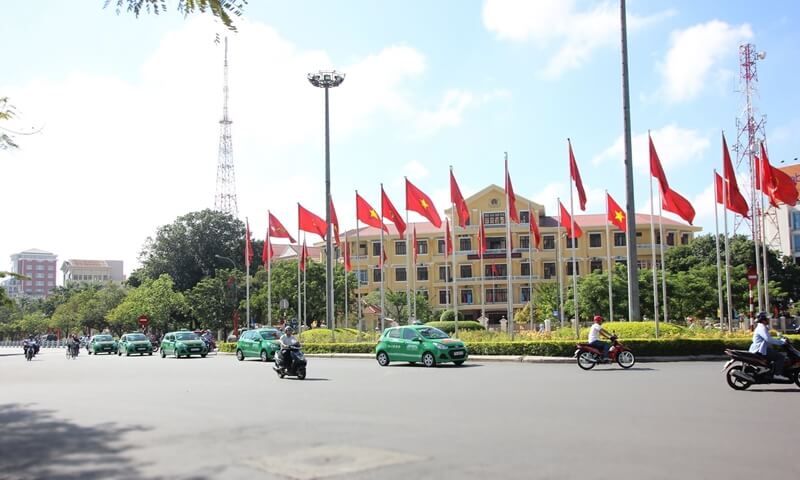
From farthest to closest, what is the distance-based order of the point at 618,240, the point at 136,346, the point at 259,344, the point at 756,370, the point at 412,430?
the point at 618,240 → the point at 136,346 → the point at 259,344 → the point at 756,370 → the point at 412,430

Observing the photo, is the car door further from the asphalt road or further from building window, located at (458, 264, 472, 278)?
building window, located at (458, 264, 472, 278)

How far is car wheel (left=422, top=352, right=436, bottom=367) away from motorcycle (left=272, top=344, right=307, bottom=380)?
199 inches

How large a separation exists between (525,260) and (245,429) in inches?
2612

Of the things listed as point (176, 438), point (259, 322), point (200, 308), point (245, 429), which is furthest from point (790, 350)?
point (259, 322)

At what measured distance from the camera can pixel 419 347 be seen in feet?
78.6

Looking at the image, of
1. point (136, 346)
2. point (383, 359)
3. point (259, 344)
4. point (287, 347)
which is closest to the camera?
point (287, 347)

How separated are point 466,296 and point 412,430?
6642 cm

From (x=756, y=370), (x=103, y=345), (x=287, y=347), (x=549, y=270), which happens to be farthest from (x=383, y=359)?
(x=549, y=270)

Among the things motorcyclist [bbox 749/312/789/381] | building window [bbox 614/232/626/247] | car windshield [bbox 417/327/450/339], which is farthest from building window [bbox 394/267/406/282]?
motorcyclist [bbox 749/312/789/381]

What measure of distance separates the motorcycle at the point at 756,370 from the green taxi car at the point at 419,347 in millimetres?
10198

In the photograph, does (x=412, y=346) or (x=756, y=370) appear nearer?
(x=756, y=370)

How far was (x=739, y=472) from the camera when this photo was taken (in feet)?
22.7

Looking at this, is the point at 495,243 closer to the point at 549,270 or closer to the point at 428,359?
the point at 549,270

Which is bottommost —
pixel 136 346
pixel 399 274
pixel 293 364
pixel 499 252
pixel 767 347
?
pixel 136 346
